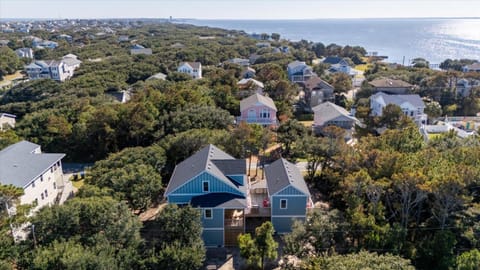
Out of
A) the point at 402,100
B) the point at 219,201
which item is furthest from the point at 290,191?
the point at 402,100

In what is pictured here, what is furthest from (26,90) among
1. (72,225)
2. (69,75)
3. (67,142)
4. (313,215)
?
(313,215)

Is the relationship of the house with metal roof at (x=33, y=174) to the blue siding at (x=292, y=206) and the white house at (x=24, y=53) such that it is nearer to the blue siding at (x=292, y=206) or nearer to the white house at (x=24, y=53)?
the blue siding at (x=292, y=206)

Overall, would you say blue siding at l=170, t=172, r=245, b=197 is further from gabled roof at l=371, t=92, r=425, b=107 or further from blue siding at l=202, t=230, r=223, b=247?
gabled roof at l=371, t=92, r=425, b=107

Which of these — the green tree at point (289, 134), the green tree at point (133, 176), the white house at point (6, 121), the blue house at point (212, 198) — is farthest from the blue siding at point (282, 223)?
the white house at point (6, 121)

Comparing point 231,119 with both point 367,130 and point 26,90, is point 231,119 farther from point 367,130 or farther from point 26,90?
point 26,90

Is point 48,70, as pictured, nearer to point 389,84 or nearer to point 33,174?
point 33,174

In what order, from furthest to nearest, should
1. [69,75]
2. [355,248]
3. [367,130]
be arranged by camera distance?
[69,75] < [367,130] < [355,248]

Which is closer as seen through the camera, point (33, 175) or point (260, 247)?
point (260, 247)
